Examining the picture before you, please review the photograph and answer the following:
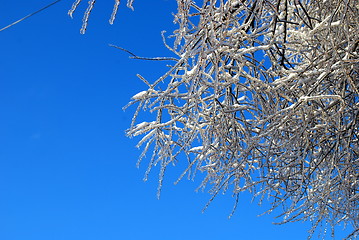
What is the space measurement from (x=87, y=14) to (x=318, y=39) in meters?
2.21

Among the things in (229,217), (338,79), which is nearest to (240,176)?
(229,217)

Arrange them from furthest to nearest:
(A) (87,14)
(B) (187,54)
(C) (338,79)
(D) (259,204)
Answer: (D) (259,204) < (C) (338,79) < (B) (187,54) < (A) (87,14)

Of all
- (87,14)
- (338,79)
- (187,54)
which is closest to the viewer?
(87,14)

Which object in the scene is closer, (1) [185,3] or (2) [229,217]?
(1) [185,3]

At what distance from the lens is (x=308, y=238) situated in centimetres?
548

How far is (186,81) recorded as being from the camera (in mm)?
3930

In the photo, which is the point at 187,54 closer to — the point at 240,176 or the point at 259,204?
the point at 240,176

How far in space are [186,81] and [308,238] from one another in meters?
2.62

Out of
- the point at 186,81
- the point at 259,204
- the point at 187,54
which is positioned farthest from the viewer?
the point at 259,204

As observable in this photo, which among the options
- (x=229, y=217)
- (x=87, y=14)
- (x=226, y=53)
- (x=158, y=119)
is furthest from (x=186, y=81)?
(x=229, y=217)

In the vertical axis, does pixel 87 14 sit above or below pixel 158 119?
below

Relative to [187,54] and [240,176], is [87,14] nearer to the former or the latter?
[187,54]

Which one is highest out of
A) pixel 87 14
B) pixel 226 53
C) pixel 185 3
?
pixel 226 53

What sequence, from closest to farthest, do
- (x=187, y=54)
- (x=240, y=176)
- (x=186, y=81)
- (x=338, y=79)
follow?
(x=187, y=54) → (x=186, y=81) → (x=338, y=79) → (x=240, y=176)
